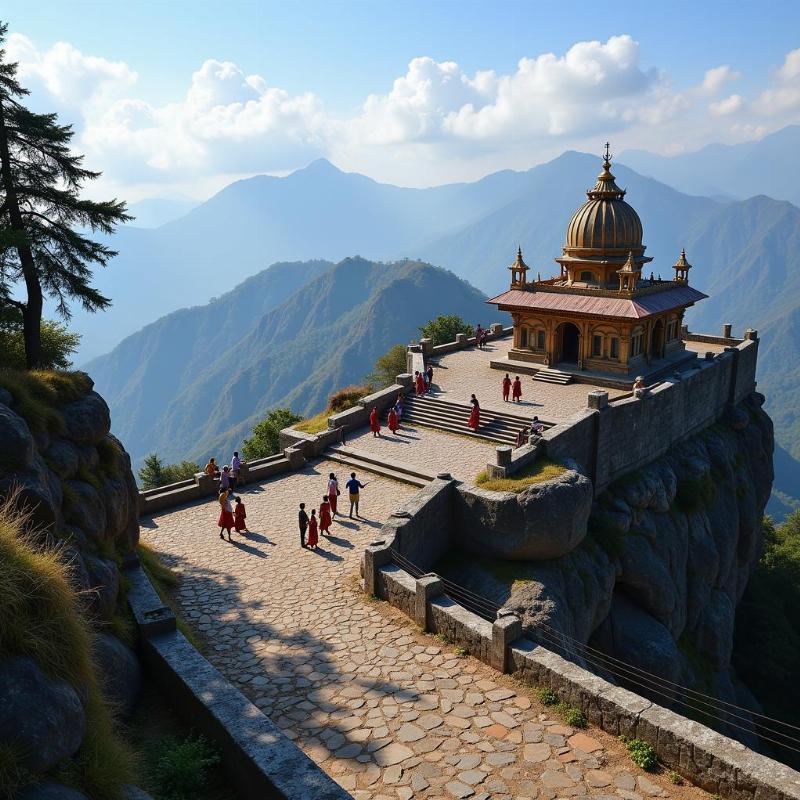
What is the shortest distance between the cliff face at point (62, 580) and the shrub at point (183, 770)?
0.99m

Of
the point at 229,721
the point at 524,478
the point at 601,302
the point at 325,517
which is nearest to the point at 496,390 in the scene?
the point at 601,302

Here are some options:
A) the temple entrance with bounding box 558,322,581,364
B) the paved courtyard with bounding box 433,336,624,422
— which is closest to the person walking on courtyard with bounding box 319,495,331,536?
the paved courtyard with bounding box 433,336,624,422

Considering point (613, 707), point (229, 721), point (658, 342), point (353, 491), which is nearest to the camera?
point (229, 721)

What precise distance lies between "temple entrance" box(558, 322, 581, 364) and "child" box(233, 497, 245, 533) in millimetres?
18991

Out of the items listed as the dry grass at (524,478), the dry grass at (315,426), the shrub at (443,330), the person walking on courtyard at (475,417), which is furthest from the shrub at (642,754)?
the shrub at (443,330)

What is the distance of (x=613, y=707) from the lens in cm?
1115

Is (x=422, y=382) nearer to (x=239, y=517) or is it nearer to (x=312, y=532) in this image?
(x=239, y=517)

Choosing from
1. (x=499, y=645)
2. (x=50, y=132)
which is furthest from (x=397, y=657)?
(x=50, y=132)

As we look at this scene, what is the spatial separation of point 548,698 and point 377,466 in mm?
12661

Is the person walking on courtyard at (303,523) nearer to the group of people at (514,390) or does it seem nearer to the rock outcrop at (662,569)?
the rock outcrop at (662,569)

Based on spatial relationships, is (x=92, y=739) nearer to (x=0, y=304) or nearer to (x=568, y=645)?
(x=0, y=304)

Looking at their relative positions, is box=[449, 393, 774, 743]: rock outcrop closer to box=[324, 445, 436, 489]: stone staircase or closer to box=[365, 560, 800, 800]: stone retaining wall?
box=[324, 445, 436, 489]: stone staircase

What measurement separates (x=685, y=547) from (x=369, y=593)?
17.0 meters

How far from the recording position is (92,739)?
6.88m
